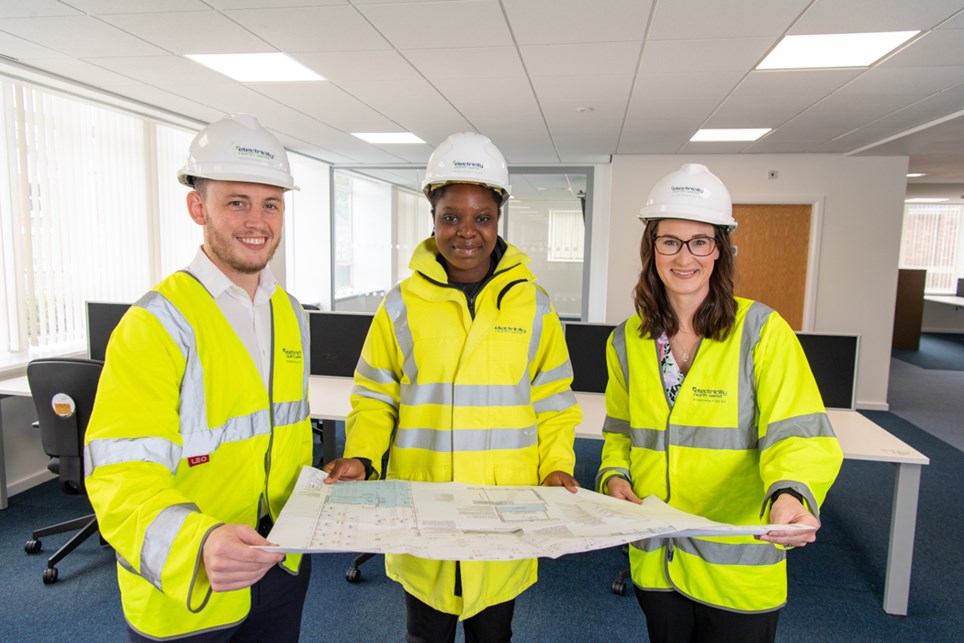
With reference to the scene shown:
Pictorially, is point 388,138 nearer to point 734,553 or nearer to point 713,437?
point 713,437

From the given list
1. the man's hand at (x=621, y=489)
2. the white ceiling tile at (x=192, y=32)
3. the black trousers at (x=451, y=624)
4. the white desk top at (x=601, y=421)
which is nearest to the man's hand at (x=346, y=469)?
the black trousers at (x=451, y=624)

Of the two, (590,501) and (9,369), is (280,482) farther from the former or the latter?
(9,369)

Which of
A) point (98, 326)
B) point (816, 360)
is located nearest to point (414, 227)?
point (98, 326)

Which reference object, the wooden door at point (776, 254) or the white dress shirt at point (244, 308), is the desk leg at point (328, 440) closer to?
the white dress shirt at point (244, 308)

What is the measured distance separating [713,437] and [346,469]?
0.85 metres

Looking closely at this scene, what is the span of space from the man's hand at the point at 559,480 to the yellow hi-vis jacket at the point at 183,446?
593 millimetres

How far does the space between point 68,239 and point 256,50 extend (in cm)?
214

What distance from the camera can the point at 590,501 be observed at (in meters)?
1.22

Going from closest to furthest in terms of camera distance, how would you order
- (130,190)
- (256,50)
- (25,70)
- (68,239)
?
(256,50), (25,70), (68,239), (130,190)

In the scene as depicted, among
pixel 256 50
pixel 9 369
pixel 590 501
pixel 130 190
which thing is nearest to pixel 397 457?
pixel 590 501

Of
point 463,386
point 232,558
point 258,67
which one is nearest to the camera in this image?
point 232,558

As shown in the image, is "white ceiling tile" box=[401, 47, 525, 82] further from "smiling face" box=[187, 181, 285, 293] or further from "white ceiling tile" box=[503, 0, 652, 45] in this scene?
"smiling face" box=[187, 181, 285, 293]

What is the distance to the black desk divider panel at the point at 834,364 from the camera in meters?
3.06

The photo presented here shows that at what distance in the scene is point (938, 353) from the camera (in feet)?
31.2
